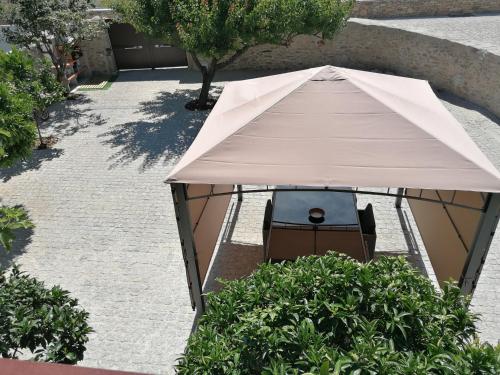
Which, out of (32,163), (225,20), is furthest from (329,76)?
(32,163)

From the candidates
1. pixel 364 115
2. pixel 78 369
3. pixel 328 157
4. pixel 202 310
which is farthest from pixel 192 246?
pixel 78 369

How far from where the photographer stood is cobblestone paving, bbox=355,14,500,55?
1441 centimetres

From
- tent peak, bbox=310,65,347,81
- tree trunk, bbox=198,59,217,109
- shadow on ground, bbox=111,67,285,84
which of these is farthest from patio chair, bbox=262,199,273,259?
shadow on ground, bbox=111,67,285,84

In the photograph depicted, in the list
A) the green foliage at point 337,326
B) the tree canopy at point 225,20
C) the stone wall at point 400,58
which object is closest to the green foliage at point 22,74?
the tree canopy at point 225,20

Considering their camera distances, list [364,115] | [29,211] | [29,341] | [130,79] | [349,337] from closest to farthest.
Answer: [349,337] → [29,341] → [364,115] → [29,211] → [130,79]

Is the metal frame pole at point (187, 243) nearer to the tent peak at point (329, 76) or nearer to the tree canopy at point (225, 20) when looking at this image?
the tent peak at point (329, 76)

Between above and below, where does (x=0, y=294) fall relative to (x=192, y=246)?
above

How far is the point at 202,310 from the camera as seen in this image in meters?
6.46

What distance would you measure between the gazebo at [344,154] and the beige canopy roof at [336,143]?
0.01m

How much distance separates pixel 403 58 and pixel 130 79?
37.1ft

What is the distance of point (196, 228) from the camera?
622 cm

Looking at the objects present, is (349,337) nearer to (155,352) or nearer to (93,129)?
(155,352)

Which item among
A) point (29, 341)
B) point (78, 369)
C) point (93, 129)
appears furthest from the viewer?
point (93, 129)

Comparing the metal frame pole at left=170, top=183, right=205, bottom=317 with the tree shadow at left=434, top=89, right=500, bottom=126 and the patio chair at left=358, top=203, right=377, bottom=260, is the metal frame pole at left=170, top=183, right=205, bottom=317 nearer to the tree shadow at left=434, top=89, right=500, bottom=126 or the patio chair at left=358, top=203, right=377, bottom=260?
the patio chair at left=358, top=203, right=377, bottom=260
